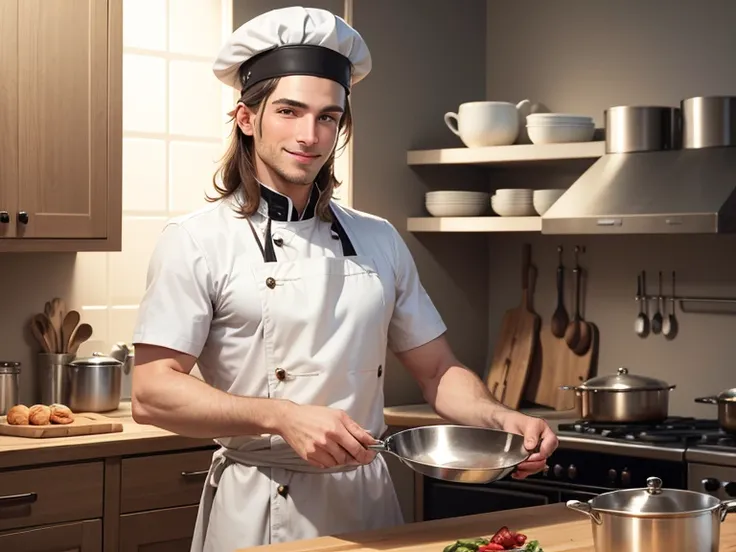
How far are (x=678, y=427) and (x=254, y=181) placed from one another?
1986 mm

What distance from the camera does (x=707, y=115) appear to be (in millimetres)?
3979

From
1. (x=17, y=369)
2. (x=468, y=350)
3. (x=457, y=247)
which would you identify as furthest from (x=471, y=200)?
(x=17, y=369)

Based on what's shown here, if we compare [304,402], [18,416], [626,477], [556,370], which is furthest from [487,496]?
[304,402]

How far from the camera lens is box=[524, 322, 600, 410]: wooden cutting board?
4512 mm

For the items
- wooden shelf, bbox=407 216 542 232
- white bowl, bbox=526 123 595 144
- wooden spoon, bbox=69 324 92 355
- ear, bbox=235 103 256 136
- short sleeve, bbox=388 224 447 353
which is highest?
white bowl, bbox=526 123 595 144

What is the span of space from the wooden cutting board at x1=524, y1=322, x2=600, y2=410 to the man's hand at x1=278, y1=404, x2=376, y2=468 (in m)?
2.53

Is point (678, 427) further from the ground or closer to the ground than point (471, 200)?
closer to the ground

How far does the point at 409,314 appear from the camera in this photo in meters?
2.61

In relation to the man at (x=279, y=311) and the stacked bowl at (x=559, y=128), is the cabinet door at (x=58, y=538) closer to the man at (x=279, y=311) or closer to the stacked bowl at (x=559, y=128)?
the man at (x=279, y=311)

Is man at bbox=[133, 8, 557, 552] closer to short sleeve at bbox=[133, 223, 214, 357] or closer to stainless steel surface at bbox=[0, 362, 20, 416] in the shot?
short sleeve at bbox=[133, 223, 214, 357]

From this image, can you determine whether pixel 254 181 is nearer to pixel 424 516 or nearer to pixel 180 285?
pixel 180 285

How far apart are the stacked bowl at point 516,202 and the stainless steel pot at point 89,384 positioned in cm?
149

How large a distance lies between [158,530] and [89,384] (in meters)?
0.58

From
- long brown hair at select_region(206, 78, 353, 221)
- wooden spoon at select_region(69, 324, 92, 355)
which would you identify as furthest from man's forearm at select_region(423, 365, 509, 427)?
wooden spoon at select_region(69, 324, 92, 355)
